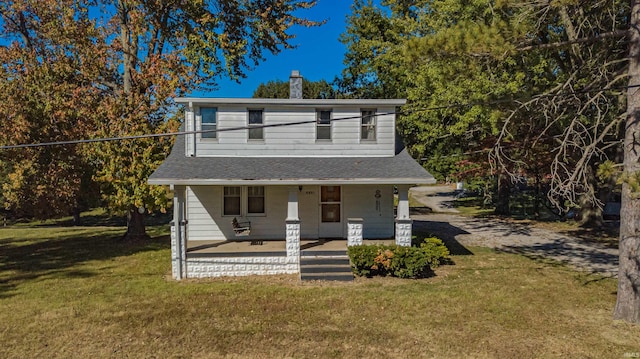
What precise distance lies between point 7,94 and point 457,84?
67.1 ft

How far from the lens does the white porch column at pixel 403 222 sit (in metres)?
12.2

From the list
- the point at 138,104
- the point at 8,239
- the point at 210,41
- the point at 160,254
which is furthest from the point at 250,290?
the point at 8,239

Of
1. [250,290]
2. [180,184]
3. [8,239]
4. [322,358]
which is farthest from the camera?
[8,239]

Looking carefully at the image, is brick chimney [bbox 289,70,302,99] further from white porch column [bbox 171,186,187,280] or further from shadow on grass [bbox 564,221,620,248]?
shadow on grass [bbox 564,221,620,248]

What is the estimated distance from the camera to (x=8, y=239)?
795 inches

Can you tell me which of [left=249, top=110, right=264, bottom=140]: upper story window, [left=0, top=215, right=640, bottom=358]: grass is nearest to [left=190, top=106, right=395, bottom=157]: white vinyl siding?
[left=249, top=110, right=264, bottom=140]: upper story window

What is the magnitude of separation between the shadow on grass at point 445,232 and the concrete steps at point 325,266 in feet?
17.9

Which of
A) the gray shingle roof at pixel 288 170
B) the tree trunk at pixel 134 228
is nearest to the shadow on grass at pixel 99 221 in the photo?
the tree trunk at pixel 134 228

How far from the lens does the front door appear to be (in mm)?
14195

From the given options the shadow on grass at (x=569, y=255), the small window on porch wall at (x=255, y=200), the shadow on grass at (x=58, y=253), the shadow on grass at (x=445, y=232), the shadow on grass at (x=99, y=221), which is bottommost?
the shadow on grass at (x=99, y=221)

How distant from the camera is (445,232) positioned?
19906 millimetres

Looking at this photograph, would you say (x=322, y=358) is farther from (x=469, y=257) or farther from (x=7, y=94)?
(x=7, y=94)

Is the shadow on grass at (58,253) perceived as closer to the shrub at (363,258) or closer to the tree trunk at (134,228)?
the tree trunk at (134,228)

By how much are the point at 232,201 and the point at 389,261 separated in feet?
20.7
